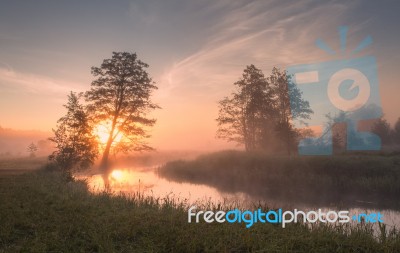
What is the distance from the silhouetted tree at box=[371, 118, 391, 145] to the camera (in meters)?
58.8

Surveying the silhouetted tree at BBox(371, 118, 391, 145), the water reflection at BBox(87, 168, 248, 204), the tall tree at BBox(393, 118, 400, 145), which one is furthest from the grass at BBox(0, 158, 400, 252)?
the tall tree at BBox(393, 118, 400, 145)

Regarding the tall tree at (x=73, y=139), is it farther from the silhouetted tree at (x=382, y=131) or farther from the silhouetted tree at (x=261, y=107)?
the silhouetted tree at (x=382, y=131)

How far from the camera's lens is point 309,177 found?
79.7 ft

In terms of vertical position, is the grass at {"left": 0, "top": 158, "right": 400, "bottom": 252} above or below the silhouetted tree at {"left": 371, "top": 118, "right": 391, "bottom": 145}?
below

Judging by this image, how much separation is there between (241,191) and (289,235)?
13.3 m

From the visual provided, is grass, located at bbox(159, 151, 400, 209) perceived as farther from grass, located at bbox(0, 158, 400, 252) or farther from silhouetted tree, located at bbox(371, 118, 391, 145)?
silhouetted tree, located at bbox(371, 118, 391, 145)

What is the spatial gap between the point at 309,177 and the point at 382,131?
46194mm

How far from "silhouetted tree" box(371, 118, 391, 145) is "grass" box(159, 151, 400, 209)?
37.7 meters

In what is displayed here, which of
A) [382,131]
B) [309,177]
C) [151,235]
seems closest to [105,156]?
[309,177]

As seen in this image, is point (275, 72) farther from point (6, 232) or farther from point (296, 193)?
point (6, 232)

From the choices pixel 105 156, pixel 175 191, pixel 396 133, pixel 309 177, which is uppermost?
pixel 396 133

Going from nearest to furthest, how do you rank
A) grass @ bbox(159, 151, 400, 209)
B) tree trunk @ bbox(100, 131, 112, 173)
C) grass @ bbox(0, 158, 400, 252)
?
grass @ bbox(0, 158, 400, 252)
grass @ bbox(159, 151, 400, 209)
tree trunk @ bbox(100, 131, 112, 173)

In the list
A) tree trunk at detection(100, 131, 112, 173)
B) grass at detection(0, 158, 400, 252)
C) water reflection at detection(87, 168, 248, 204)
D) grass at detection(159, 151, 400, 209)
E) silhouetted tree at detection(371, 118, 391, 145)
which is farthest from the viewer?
silhouetted tree at detection(371, 118, 391, 145)

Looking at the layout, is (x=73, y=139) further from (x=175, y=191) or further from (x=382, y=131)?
(x=382, y=131)
